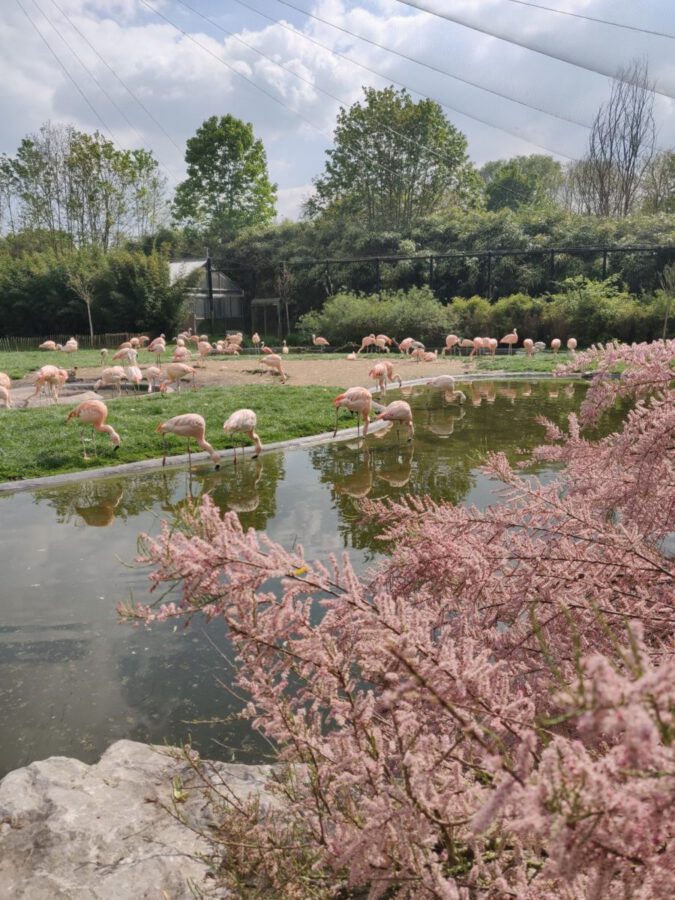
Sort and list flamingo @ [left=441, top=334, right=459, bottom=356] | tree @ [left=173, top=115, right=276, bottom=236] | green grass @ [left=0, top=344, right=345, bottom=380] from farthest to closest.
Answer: tree @ [left=173, top=115, right=276, bottom=236], flamingo @ [left=441, top=334, right=459, bottom=356], green grass @ [left=0, top=344, right=345, bottom=380]

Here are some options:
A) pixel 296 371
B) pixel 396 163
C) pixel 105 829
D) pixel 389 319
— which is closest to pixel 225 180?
pixel 396 163

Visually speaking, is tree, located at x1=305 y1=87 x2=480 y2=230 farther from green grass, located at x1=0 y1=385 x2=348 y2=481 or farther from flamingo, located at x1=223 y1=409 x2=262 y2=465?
flamingo, located at x1=223 y1=409 x2=262 y2=465

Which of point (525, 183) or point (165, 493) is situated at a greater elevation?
point (525, 183)

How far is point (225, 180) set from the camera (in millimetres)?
43188

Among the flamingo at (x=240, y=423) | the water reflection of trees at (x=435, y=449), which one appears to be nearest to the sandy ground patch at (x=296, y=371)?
the water reflection of trees at (x=435, y=449)

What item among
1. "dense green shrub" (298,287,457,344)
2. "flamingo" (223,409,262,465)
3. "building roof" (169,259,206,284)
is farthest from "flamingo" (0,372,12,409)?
"building roof" (169,259,206,284)

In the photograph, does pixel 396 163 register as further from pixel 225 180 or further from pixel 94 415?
pixel 94 415

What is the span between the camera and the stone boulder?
177cm

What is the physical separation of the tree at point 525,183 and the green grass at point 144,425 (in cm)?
4195

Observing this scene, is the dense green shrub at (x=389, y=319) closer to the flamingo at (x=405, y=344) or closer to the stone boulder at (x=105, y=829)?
the flamingo at (x=405, y=344)

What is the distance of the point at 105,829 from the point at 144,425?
27.0 feet

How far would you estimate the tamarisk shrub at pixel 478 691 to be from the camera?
0.63m

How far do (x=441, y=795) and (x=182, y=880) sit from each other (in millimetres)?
1120

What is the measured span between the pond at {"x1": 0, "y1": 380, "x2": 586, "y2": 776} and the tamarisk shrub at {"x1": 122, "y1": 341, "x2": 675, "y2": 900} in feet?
1.01
